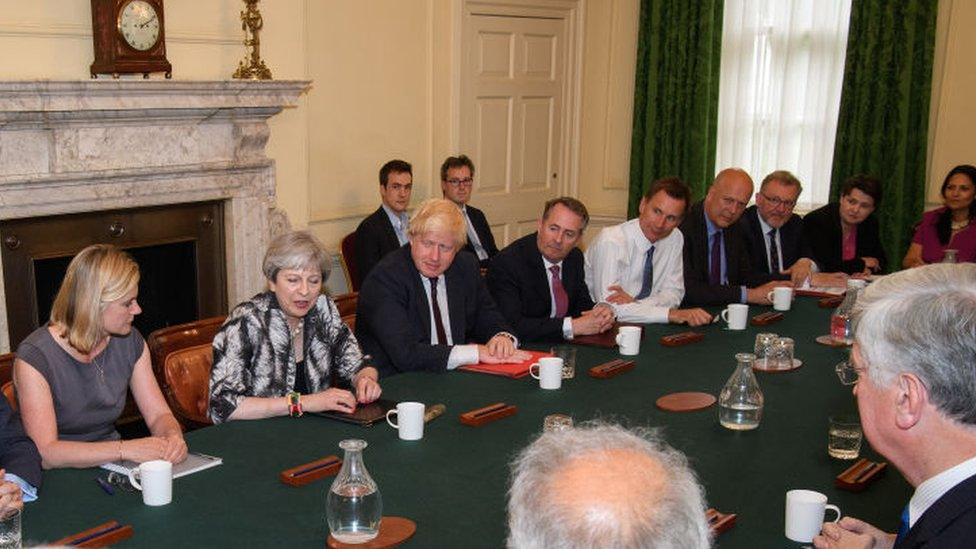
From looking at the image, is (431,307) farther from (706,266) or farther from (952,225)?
(952,225)

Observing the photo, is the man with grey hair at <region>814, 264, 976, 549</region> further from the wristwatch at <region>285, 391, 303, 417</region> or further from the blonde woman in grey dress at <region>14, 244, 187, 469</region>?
the blonde woman in grey dress at <region>14, 244, 187, 469</region>

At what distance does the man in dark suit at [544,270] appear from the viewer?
419 cm

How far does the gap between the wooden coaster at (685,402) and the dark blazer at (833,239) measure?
2972mm

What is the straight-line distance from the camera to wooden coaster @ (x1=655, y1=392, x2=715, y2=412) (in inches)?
118

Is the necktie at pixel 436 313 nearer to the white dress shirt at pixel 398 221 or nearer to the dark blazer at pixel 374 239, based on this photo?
the dark blazer at pixel 374 239

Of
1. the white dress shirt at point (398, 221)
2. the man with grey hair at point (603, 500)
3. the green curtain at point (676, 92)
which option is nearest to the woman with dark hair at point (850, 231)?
the green curtain at point (676, 92)

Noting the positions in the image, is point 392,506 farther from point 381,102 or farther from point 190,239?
point 381,102

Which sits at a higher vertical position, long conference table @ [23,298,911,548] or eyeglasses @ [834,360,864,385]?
eyeglasses @ [834,360,864,385]

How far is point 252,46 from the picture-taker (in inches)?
209

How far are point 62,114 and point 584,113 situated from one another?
4303mm

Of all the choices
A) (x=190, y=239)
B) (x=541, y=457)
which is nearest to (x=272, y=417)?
(x=541, y=457)

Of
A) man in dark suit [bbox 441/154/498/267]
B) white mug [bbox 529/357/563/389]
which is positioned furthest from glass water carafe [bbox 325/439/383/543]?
man in dark suit [bbox 441/154/498/267]

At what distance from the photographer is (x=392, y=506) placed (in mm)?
2238

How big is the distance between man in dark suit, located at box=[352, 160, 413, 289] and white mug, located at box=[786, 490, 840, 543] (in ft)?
12.7
